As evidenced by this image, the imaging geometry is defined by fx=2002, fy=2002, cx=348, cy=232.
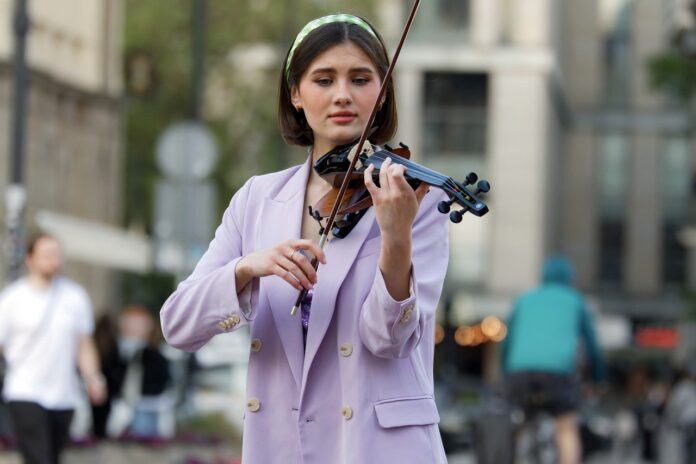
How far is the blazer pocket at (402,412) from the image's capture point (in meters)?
4.20

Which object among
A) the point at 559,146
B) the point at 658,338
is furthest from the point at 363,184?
the point at 658,338

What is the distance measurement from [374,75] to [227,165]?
4676 cm

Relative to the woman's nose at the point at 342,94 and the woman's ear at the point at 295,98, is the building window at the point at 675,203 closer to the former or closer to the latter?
the woman's ear at the point at 295,98

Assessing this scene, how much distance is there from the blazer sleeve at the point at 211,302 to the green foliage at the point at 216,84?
46.0 meters

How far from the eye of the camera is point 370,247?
4.29 m

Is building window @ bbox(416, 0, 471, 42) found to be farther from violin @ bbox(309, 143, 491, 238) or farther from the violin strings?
the violin strings

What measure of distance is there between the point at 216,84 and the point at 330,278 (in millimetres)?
48662

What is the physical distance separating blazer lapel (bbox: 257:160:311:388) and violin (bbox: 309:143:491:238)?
0.25 feet

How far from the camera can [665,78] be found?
1433 inches

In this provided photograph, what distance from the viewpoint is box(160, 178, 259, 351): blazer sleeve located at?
4.27 m

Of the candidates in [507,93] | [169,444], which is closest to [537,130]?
[507,93]

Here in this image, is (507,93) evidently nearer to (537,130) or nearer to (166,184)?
(537,130)

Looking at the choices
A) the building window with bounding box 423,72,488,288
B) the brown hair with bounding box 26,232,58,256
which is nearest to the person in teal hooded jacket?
the brown hair with bounding box 26,232,58,256

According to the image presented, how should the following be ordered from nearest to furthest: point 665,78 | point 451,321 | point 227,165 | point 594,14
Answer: point 451,321, point 665,78, point 227,165, point 594,14
